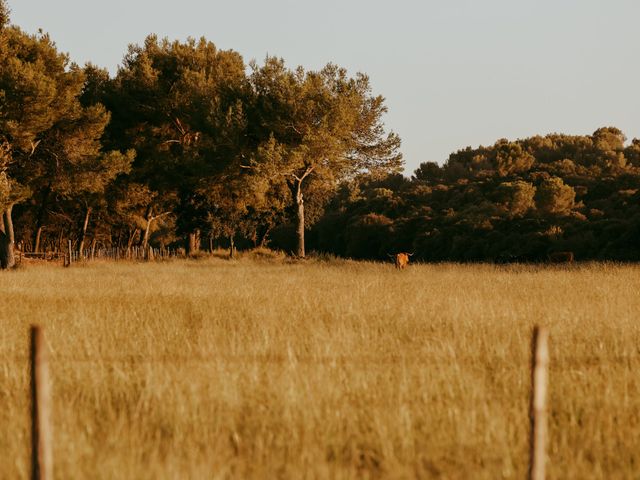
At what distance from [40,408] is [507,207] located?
51.0m

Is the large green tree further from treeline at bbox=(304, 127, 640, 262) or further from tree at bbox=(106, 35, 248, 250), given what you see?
treeline at bbox=(304, 127, 640, 262)

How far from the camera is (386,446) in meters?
5.49

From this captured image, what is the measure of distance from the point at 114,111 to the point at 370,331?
39384mm

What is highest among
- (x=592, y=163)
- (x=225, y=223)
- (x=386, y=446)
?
(x=592, y=163)

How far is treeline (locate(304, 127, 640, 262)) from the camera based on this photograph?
140ft

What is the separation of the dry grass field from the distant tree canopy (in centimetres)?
2685

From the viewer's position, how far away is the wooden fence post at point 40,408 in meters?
3.51

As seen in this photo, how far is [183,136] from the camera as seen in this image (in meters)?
47.1

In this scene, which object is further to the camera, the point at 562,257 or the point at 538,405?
the point at 562,257

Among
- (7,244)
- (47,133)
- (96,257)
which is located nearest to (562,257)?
(47,133)

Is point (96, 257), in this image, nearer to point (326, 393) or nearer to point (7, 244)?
point (7, 244)

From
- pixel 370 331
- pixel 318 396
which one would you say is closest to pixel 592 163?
pixel 370 331

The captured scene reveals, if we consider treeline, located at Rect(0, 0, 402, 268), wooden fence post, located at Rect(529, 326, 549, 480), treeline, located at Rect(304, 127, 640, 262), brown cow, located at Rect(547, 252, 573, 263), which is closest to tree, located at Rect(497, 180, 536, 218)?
treeline, located at Rect(304, 127, 640, 262)

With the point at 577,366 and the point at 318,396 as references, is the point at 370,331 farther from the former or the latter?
the point at 318,396
